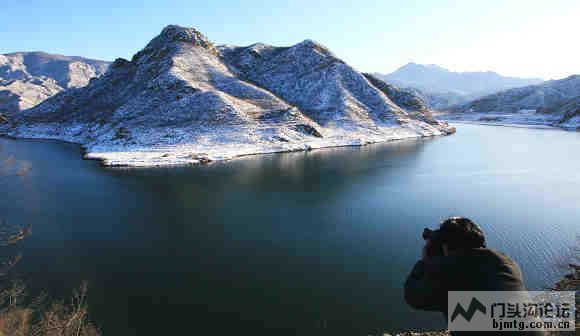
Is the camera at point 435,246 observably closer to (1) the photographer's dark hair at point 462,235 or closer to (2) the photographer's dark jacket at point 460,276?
(1) the photographer's dark hair at point 462,235

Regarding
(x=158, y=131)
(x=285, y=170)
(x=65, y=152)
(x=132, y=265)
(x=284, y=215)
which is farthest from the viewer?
(x=158, y=131)

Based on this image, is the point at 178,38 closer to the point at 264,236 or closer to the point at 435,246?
the point at 264,236

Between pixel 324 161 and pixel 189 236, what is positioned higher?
pixel 324 161

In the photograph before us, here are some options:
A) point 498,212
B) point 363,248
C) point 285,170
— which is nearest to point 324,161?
point 285,170

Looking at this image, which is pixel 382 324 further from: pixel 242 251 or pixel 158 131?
pixel 158 131

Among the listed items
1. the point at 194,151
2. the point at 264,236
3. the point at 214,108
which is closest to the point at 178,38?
the point at 214,108
